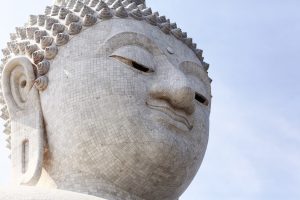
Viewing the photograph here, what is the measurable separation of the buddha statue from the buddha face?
10mm

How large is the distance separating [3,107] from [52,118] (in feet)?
3.24

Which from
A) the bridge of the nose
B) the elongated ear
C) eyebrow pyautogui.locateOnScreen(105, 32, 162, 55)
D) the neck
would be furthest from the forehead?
the neck

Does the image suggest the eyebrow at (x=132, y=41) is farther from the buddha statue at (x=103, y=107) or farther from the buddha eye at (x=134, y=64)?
the buddha eye at (x=134, y=64)

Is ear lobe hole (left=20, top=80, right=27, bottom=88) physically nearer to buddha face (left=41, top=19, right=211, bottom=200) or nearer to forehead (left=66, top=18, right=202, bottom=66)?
buddha face (left=41, top=19, right=211, bottom=200)

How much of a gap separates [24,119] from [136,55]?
1.36 meters

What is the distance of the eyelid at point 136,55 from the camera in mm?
7852

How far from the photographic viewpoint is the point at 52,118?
25.3ft

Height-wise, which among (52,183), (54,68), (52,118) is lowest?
(52,183)

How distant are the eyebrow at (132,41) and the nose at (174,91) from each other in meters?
0.44

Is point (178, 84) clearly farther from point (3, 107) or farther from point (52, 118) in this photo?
point (3, 107)

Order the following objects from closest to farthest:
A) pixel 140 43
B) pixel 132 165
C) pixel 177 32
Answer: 1. pixel 132 165
2. pixel 140 43
3. pixel 177 32

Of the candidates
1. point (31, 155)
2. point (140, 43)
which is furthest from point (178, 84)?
point (31, 155)

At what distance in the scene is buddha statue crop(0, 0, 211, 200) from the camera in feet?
24.5

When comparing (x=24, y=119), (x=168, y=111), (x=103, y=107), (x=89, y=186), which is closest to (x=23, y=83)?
(x=24, y=119)
